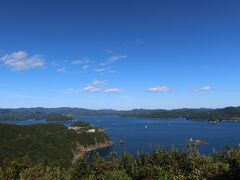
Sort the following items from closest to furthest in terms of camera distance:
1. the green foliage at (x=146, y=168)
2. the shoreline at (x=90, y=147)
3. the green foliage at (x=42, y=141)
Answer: the green foliage at (x=146, y=168) → the green foliage at (x=42, y=141) → the shoreline at (x=90, y=147)

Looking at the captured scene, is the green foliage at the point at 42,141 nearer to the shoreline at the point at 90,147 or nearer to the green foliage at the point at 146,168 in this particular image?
the shoreline at the point at 90,147

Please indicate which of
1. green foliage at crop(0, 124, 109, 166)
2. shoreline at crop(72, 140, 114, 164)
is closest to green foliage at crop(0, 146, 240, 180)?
green foliage at crop(0, 124, 109, 166)

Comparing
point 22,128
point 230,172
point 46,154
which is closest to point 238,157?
point 230,172

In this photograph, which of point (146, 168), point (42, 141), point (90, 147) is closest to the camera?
point (146, 168)

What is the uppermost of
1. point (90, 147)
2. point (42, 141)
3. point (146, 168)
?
point (146, 168)

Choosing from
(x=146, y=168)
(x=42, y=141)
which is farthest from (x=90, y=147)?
(x=146, y=168)

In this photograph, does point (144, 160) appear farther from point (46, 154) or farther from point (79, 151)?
point (79, 151)

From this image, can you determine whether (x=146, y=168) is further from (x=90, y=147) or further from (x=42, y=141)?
(x=90, y=147)

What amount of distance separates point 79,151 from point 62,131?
20183 millimetres

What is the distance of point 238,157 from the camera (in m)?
20.4

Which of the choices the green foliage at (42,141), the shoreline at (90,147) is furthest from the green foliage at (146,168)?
the shoreline at (90,147)

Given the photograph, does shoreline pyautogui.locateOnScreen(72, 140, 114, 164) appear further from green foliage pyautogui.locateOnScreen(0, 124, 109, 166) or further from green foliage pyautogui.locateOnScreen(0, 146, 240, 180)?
green foliage pyautogui.locateOnScreen(0, 146, 240, 180)

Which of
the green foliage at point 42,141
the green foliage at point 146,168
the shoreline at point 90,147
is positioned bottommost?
the shoreline at point 90,147

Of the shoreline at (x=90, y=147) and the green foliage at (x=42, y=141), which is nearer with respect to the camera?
the green foliage at (x=42, y=141)
